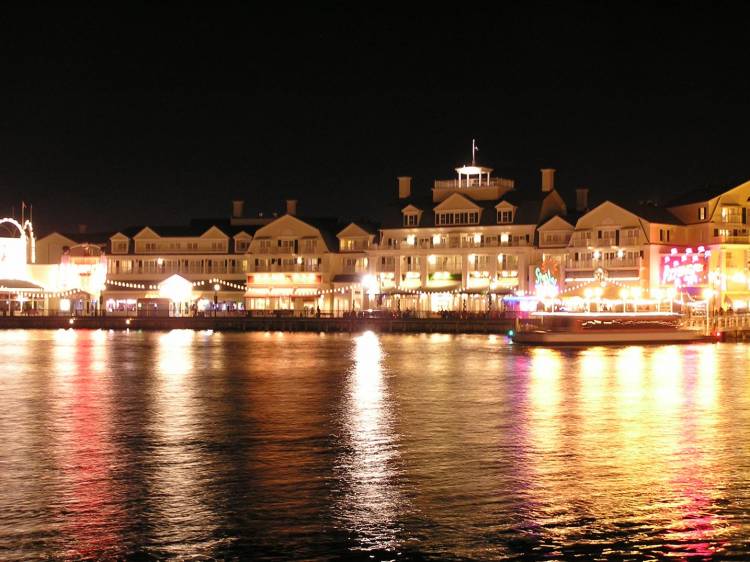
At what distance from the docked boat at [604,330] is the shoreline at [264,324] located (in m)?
15.3

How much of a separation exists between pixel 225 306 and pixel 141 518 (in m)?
88.1

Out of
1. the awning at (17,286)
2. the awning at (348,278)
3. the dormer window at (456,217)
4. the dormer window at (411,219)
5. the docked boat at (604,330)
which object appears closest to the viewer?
the docked boat at (604,330)

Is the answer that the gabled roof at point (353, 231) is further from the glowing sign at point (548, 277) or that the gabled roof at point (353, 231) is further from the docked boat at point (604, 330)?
the docked boat at point (604, 330)

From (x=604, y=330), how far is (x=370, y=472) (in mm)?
45864

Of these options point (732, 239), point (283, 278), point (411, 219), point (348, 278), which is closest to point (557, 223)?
point (411, 219)

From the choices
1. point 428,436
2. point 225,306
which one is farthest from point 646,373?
point 225,306

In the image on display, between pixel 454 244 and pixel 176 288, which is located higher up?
pixel 454 244

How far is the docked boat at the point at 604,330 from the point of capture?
6397cm

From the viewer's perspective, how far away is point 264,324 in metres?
90.6

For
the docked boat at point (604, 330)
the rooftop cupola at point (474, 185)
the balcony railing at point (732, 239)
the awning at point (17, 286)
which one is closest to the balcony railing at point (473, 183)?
the rooftop cupola at point (474, 185)

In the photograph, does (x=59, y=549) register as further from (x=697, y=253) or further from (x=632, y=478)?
(x=697, y=253)

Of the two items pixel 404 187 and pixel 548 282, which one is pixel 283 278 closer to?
pixel 404 187

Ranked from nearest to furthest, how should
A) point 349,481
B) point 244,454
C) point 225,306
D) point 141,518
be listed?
point 141,518 < point 349,481 < point 244,454 < point 225,306

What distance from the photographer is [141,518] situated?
55.5ft
